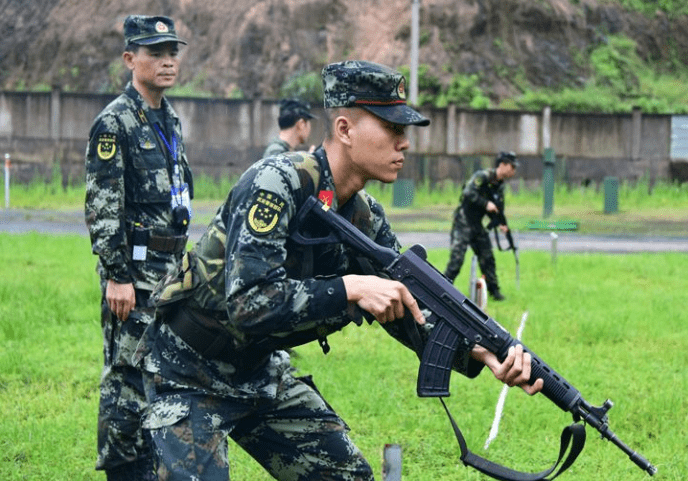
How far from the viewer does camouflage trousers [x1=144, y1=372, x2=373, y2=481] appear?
11.7 ft

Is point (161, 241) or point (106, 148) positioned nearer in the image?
point (106, 148)

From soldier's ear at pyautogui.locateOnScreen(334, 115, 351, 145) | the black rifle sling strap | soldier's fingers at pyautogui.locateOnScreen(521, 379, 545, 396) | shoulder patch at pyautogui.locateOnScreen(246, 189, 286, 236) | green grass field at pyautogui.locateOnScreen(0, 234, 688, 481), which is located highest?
soldier's ear at pyautogui.locateOnScreen(334, 115, 351, 145)

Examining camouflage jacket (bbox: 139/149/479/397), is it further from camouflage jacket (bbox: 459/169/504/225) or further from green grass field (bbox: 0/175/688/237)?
green grass field (bbox: 0/175/688/237)

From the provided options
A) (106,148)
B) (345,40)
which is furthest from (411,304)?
(345,40)

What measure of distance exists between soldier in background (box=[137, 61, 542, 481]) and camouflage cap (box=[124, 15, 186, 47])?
193 centimetres

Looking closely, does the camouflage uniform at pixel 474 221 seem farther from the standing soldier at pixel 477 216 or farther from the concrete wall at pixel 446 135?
the concrete wall at pixel 446 135

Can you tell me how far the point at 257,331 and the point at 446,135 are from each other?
85.1 ft

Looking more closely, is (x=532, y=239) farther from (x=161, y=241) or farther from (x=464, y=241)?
(x=161, y=241)

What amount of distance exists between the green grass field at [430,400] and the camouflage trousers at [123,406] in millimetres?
814

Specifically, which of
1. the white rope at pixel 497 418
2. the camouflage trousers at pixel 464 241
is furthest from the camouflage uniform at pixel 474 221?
the white rope at pixel 497 418

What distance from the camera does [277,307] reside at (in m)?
3.36

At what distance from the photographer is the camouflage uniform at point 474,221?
40.5 ft

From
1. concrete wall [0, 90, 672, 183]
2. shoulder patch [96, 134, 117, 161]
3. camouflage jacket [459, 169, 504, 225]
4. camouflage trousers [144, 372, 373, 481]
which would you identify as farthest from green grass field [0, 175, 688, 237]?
camouflage trousers [144, 372, 373, 481]

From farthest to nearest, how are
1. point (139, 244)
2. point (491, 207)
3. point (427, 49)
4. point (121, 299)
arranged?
1. point (427, 49)
2. point (491, 207)
3. point (139, 244)
4. point (121, 299)
